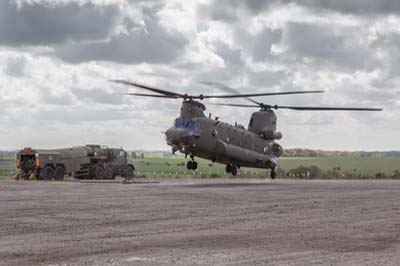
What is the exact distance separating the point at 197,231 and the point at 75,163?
3621cm

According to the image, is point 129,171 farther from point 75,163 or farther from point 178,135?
point 178,135

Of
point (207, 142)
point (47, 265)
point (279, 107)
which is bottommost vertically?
point (47, 265)

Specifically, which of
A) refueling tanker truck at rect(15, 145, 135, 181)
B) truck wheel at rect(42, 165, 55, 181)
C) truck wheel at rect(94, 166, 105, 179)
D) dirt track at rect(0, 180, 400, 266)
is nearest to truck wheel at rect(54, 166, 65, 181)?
refueling tanker truck at rect(15, 145, 135, 181)

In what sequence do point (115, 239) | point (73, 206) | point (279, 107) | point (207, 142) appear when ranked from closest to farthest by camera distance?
point (115, 239) < point (73, 206) < point (207, 142) < point (279, 107)

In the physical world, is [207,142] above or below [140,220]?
above

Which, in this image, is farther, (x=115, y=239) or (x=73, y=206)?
(x=73, y=206)

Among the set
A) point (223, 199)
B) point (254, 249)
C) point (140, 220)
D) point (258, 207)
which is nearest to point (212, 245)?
point (254, 249)

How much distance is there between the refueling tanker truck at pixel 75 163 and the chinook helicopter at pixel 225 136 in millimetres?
11743

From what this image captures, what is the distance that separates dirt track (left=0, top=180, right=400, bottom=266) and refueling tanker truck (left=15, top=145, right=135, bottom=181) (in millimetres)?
22412

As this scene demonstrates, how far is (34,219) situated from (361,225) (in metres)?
9.16

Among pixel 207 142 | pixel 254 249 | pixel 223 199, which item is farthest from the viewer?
pixel 207 142

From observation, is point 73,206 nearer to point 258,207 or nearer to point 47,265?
point 258,207

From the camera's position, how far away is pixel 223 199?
27.4m

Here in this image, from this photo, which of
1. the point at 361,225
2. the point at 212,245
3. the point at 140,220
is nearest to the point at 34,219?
the point at 140,220
